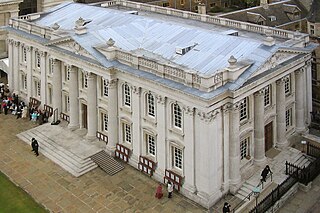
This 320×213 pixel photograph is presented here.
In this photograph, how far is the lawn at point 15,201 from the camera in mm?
36719

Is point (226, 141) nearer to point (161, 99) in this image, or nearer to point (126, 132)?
point (161, 99)

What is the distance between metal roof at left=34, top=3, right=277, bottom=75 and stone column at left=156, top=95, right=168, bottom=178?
13.3 feet

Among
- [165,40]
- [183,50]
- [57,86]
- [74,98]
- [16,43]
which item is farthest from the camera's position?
[16,43]

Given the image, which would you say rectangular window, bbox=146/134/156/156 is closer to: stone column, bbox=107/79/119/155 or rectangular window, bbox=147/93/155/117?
rectangular window, bbox=147/93/155/117

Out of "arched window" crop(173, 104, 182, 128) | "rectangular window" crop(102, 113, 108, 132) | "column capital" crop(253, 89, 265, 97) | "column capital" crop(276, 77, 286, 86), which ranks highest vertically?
"column capital" crop(276, 77, 286, 86)

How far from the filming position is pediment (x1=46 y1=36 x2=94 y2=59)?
Result: 145 feet

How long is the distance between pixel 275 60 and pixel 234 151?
29.1 ft

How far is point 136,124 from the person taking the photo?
41.2m

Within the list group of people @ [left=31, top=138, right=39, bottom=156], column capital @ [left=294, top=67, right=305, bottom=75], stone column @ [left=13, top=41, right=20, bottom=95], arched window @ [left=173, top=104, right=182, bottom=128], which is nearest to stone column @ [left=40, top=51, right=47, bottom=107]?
stone column @ [left=13, top=41, right=20, bottom=95]

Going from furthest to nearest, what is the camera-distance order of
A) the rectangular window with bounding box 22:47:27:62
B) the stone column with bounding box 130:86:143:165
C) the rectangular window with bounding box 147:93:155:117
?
the rectangular window with bounding box 22:47:27:62, the stone column with bounding box 130:86:143:165, the rectangular window with bounding box 147:93:155:117

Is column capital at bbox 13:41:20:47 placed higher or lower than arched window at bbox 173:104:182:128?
higher

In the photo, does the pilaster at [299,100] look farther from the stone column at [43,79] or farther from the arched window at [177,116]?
the stone column at [43,79]

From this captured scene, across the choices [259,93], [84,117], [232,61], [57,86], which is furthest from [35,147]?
[259,93]

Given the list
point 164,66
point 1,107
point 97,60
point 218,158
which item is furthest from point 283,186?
point 1,107
